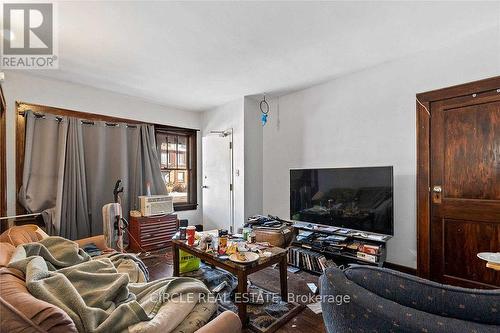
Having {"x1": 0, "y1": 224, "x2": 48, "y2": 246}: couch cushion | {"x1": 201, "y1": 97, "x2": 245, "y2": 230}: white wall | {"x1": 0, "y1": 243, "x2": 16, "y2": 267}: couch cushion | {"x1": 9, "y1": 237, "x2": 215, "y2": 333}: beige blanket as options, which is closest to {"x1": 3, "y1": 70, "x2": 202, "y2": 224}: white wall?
{"x1": 201, "y1": 97, "x2": 245, "y2": 230}: white wall

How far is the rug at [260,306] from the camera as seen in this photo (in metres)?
1.79

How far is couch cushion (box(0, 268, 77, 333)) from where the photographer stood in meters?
0.74

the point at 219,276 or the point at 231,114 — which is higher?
the point at 231,114

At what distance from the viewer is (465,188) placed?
6.93 ft

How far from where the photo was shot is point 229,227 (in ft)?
13.1

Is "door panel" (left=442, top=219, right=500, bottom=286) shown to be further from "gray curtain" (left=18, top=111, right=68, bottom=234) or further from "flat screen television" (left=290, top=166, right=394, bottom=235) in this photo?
"gray curtain" (left=18, top=111, right=68, bottom=234)

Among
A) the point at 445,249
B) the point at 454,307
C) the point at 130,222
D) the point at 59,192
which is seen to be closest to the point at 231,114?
the point at 130,222

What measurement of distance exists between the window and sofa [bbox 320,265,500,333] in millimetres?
3827

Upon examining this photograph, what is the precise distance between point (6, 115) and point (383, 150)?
439 cm

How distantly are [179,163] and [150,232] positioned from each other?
1.45m

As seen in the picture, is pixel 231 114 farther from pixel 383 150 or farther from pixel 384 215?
pixel 384 215

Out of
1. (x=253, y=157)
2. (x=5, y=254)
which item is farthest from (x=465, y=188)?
(x=5, y=254)

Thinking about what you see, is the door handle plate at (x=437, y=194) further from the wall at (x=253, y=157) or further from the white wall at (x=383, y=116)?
the wall at (x=253, y=157)

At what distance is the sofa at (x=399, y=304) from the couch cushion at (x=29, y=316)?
916 mm
